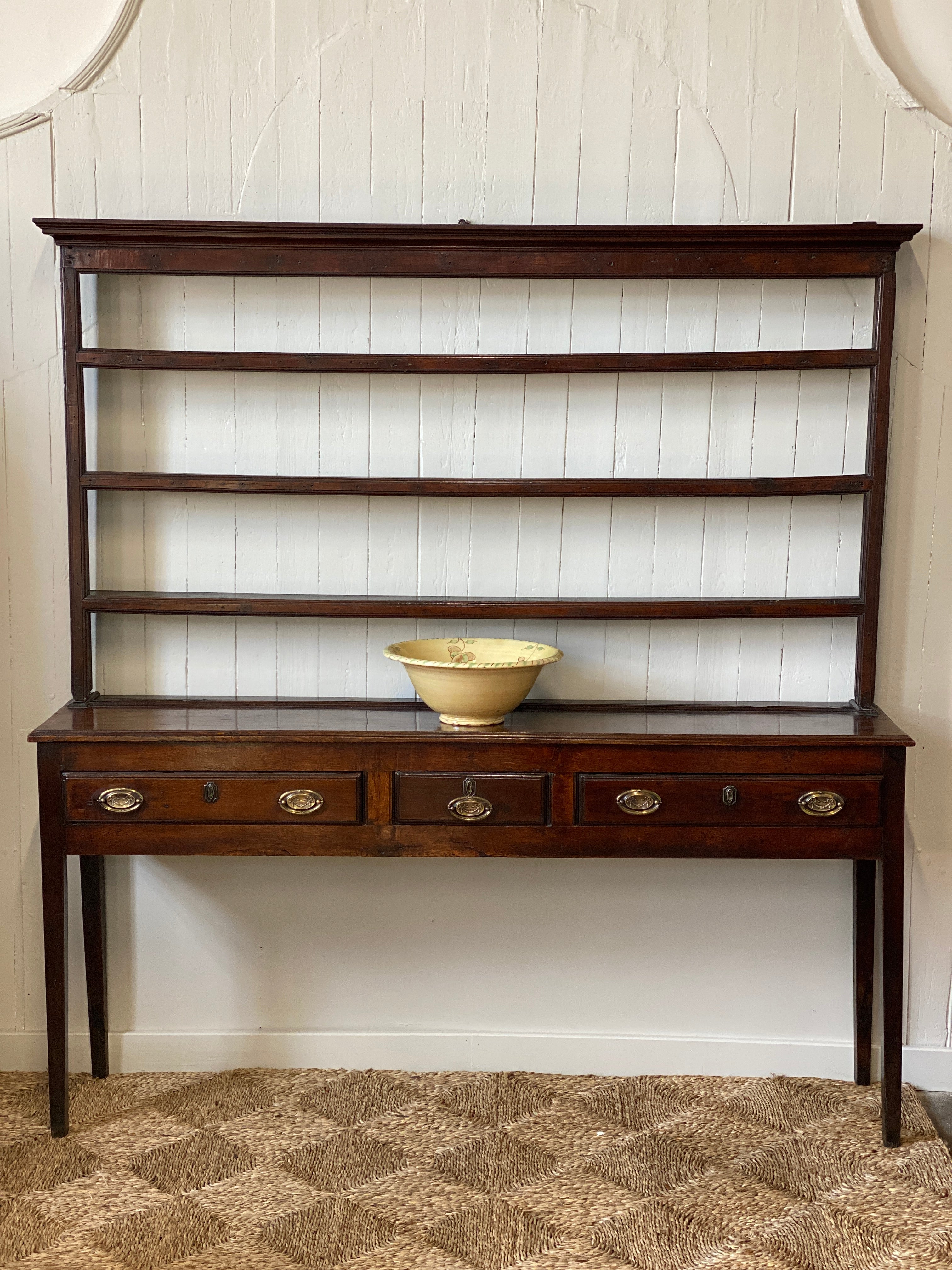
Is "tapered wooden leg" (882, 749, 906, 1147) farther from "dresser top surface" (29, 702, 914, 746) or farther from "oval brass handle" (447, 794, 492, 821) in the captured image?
"oval brass handle" (447, 794, 492, 821)

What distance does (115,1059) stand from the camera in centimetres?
307

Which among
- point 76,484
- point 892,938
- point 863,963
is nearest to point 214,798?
point 76,484

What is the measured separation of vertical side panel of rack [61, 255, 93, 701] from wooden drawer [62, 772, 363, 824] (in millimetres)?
355

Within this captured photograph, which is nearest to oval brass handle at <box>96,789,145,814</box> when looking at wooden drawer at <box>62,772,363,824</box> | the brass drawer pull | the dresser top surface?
wooden drawer at <box>62,772,363,824</box>

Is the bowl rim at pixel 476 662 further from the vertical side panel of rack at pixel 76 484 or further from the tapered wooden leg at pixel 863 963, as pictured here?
the tapered wooden leg at pixel 863 963

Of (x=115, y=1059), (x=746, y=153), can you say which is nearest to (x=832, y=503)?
(x=746, y=153)

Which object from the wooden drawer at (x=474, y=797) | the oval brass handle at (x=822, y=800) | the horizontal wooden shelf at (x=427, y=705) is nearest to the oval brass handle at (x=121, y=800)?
the horizontal wooden shelf at (x=427, y=705)

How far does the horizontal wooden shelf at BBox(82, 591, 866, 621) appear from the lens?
282cm

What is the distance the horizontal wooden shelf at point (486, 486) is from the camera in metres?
2.79

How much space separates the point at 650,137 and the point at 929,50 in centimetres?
72

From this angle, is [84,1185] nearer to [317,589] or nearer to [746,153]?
[317,589]

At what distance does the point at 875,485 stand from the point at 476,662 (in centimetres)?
107

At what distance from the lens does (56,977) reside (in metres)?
2.67

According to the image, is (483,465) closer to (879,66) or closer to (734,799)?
(734,799)
